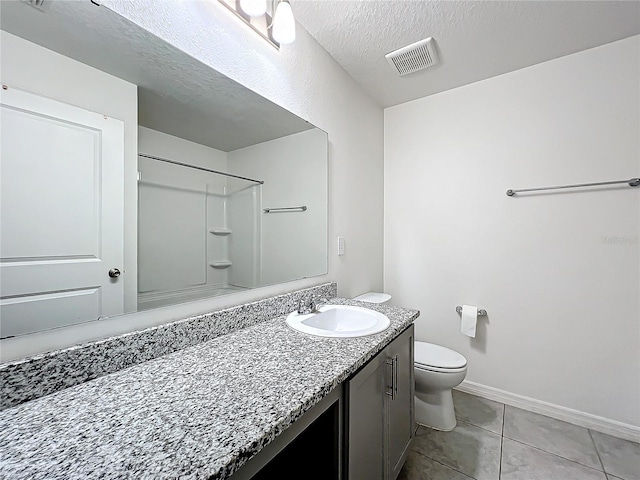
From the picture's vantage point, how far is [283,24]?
121cm

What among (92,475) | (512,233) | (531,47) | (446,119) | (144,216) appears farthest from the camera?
(446,119)

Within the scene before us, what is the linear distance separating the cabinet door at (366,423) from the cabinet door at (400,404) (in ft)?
0.24

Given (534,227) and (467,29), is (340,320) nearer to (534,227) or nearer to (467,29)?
(534,227)

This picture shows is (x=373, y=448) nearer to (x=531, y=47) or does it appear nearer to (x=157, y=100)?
(x=157, y=100)

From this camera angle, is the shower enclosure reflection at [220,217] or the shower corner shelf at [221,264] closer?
the shower enclosure reflection at [220,217]

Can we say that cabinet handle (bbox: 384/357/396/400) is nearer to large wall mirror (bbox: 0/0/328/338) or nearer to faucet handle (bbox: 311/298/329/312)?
faucet handle (bbox: 311/298/329/312)

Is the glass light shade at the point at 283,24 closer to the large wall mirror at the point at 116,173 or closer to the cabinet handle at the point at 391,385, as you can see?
the large wall mirror at the point at 116,173

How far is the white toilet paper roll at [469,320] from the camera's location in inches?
78.1

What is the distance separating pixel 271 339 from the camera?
1007 millimetres

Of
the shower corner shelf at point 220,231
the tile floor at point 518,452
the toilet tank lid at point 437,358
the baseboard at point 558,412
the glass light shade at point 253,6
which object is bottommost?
the tile floor at point 518,452

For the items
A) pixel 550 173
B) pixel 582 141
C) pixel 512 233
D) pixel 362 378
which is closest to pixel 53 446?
pixel 362 378

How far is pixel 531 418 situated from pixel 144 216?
249 centimetres

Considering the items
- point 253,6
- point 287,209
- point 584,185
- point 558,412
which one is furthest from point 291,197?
point 558,412

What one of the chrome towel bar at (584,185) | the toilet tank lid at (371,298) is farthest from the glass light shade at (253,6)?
the chrome towel bar at (584,185)
